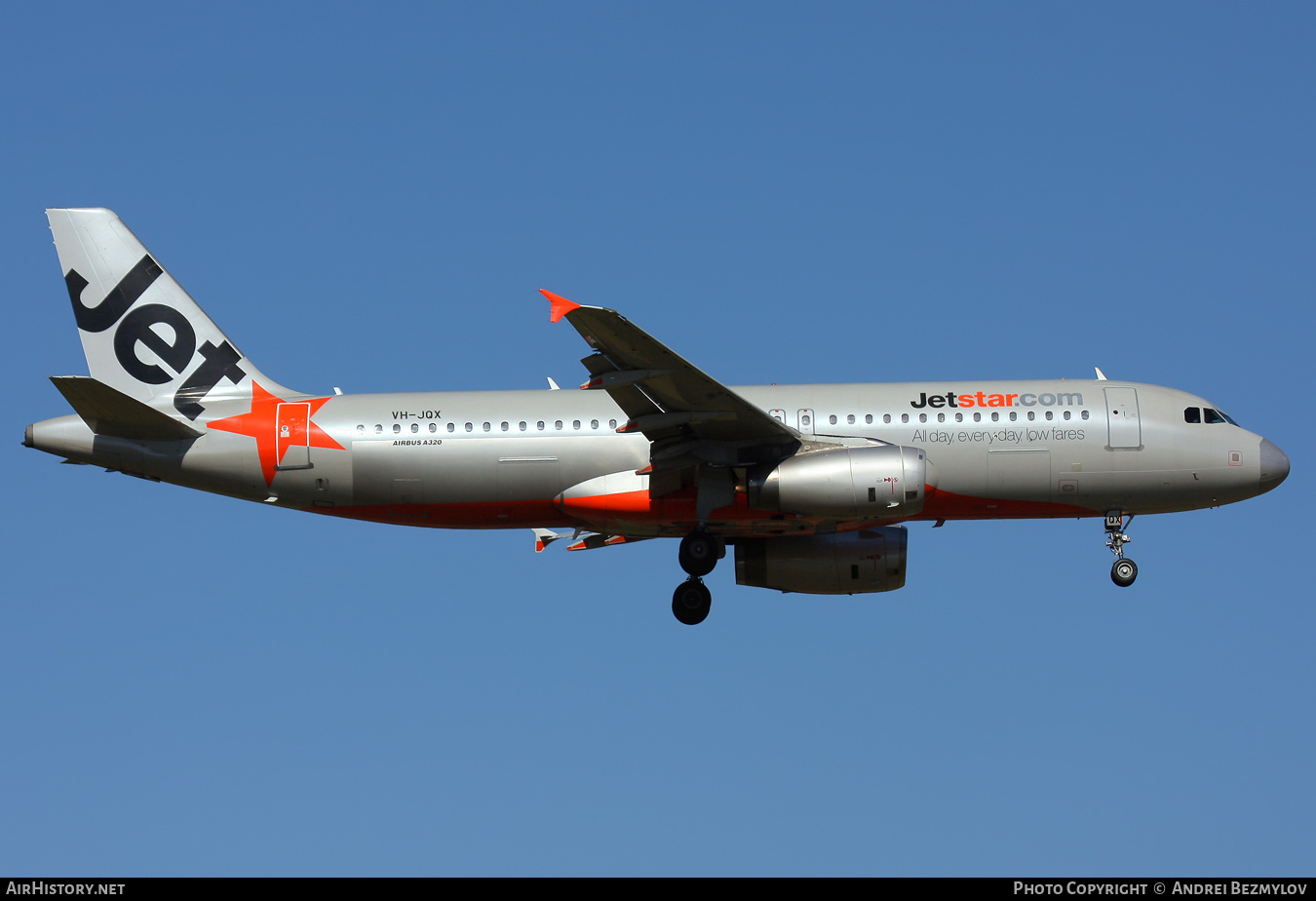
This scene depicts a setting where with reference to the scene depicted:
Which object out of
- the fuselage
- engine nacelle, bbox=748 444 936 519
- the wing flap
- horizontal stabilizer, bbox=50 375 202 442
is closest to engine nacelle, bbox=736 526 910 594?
the fuselage

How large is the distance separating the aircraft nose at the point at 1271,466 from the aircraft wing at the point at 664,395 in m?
11.3

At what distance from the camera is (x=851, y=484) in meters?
32.1

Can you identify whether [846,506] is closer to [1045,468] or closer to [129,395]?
[1045,468]

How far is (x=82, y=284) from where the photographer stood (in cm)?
3650

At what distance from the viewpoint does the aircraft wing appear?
29.5 meters

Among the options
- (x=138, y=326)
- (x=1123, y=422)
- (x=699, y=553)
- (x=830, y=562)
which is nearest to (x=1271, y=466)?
(x=1123, y=422)

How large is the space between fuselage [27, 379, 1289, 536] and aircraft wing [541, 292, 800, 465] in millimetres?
1408

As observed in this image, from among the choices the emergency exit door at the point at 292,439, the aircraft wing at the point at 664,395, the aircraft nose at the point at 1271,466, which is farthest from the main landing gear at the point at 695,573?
the aircraft nose at the point at 1271,466

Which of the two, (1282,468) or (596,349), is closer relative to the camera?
(596,349)

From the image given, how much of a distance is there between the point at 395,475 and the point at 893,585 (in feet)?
40.8

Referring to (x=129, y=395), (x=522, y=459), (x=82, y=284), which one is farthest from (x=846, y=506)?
(x=82, y=284)

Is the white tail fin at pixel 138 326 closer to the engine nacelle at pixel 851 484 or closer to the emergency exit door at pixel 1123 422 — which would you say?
the engine nacelle at pixel 851 484

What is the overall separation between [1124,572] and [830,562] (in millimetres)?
6942

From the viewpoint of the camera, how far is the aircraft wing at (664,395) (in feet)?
96.7
